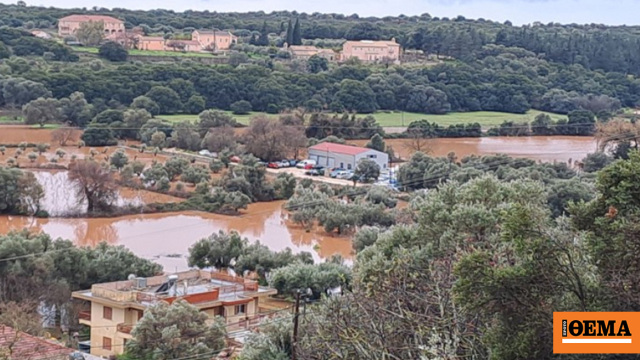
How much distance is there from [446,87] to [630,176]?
3612 centimetres

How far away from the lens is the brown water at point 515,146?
100ft

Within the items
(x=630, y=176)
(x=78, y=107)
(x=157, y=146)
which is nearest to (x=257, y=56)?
(x=78, y=107)

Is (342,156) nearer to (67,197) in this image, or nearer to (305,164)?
(305,164)

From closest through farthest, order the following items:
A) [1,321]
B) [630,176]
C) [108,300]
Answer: [630,176] → [1,321] → [108,300]

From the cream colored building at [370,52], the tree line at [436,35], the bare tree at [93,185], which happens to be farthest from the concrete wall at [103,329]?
the tree line at [436,35]

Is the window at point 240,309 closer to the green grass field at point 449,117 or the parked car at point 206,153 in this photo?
the parked car at point 206,153

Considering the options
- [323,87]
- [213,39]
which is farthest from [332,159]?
[213,39]

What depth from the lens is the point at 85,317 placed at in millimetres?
12445

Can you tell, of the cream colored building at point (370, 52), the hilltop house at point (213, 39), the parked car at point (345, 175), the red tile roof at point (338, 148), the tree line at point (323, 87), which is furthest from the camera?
the hilltop house at point (213, 39)

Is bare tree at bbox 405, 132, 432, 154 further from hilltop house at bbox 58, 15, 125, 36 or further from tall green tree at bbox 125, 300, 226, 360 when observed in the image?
hilltop house at bbox 58, 15, 125, 36

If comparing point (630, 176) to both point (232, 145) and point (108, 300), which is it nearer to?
point (108, 300)

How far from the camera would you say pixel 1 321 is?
10.3 metres

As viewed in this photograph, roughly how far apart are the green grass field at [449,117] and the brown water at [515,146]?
231cm

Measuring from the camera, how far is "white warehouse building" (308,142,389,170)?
26.4 meters
